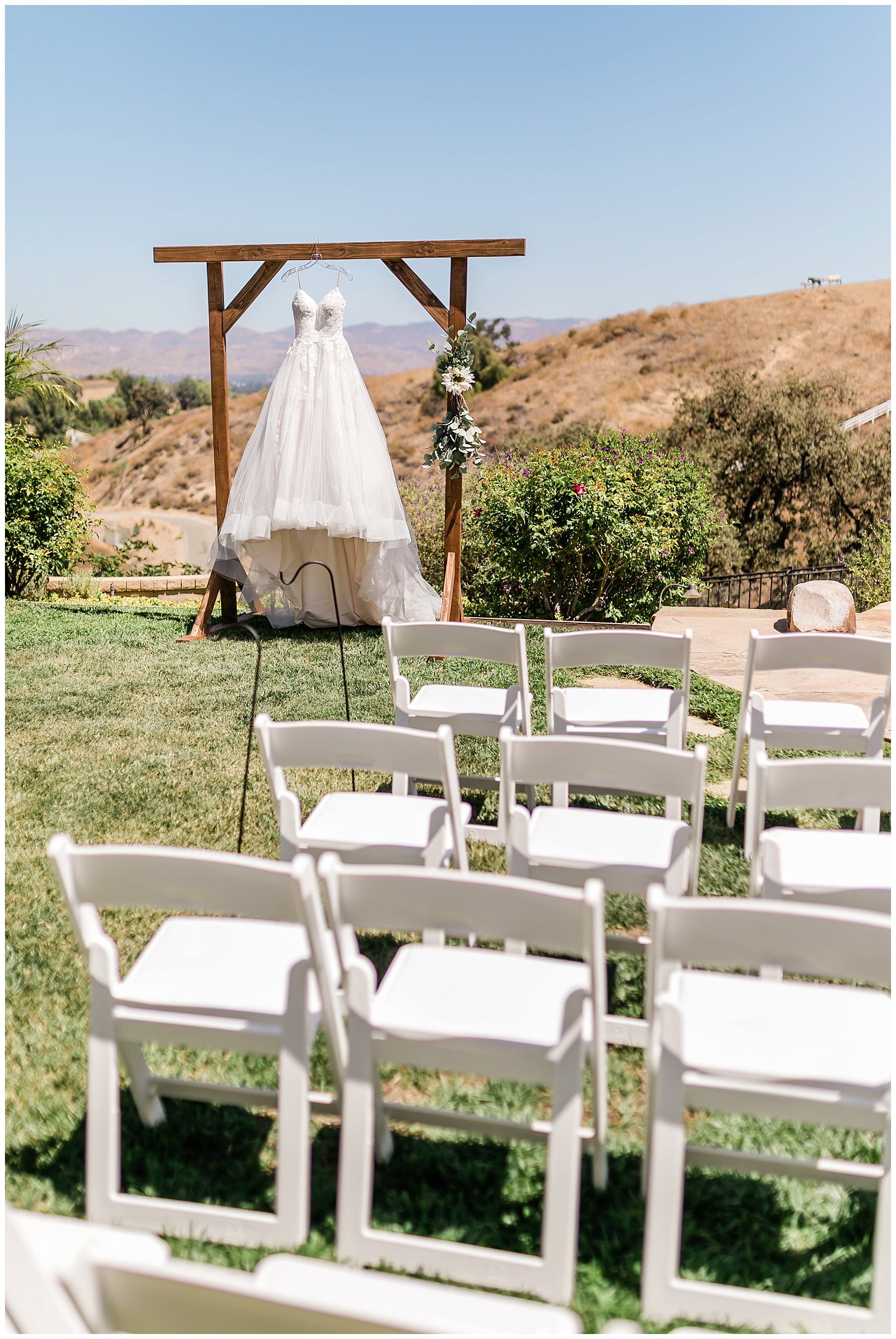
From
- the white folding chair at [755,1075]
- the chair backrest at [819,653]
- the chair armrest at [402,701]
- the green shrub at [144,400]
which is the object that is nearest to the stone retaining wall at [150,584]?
the chair armrest at [402,701]

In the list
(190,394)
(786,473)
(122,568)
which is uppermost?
(190,394)

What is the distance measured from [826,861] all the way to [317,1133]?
131 centimetres

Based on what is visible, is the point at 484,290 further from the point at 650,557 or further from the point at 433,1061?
the point at 433,1061

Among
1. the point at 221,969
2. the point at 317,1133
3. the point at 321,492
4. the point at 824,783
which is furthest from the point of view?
the point at 321,492

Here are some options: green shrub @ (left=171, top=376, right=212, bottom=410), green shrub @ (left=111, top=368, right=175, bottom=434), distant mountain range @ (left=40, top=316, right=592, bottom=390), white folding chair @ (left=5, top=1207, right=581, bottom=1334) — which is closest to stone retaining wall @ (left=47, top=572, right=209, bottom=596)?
white folding chair @ (left=5, top=1207, right=581, bottom=1334)

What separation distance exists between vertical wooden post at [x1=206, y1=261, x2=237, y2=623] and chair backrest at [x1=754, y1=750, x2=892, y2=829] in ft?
17.4

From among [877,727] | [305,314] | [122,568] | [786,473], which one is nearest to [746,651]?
[877,727]

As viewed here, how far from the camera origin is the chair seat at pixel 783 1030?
61.1 inches

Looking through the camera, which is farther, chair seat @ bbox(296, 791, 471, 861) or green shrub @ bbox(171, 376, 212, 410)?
green shrub @ bbox(171, 376, 212, 410)

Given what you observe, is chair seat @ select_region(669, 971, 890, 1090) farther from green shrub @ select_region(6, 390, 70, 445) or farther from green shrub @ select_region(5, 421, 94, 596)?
green shrub @ select_region(6, 390, 70, 445)

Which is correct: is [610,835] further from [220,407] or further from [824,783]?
[220,407]

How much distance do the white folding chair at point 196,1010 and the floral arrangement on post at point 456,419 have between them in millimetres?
4860

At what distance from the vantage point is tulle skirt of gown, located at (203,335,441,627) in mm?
6426

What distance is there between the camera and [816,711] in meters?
3.54
